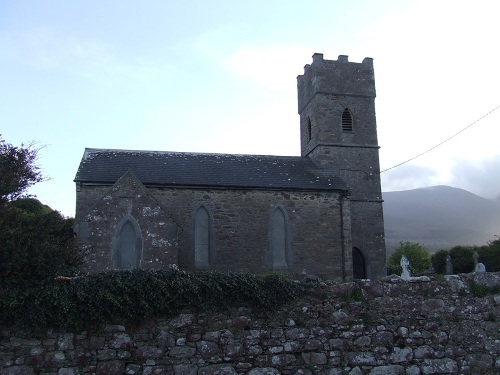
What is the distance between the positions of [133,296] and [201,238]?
16040mm

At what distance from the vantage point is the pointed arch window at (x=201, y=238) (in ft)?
79.7

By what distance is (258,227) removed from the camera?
2509 centimetres

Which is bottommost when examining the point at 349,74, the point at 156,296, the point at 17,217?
the point at 156,296

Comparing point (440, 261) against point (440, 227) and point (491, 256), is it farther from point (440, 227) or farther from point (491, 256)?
point (440, 227)

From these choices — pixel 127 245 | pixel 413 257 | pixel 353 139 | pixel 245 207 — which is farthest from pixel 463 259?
pixel 127 245

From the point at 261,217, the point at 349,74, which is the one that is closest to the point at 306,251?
the point at 261,217

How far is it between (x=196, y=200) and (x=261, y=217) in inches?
128

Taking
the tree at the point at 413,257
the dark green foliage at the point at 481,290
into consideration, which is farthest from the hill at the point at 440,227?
the dark green foliage at the point at 481,290

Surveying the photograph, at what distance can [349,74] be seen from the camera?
31.3m

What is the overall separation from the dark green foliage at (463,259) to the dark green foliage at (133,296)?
36648 mm

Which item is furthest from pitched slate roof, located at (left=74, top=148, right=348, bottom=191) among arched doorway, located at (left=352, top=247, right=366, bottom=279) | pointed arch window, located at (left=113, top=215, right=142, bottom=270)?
arched doorway, located at (left=352, top=247, right=366, bottom=279)

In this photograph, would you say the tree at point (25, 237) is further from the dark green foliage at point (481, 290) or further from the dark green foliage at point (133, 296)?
the dark green foliage at point (481, 290)

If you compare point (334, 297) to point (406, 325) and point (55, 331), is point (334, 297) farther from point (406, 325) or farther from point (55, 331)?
point (55, 331)

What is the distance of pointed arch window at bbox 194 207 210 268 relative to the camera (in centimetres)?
2430
